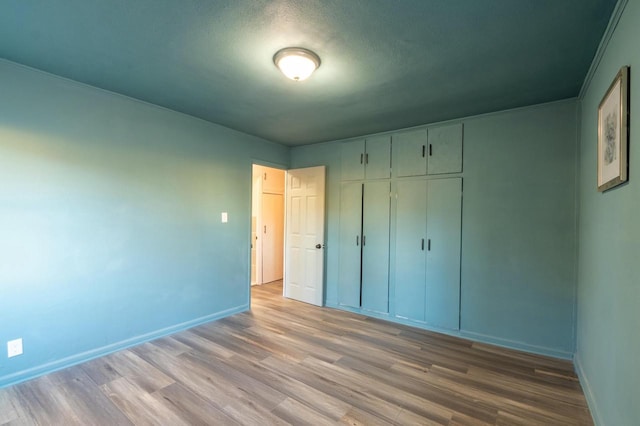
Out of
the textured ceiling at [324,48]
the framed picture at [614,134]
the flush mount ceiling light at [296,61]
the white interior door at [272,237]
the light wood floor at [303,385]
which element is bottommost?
the light wood floor at [303,385]

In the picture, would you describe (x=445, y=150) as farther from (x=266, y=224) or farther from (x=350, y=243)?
(x=266, y=224)

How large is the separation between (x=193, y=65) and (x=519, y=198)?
10.8ft

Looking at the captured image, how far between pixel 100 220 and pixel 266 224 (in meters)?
3.15

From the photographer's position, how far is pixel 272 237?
587 cm

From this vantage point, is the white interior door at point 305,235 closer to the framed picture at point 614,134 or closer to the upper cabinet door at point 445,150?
the upper cabinet door at point 445,150

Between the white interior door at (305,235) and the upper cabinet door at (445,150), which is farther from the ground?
the upper cabinet door at (445,150)

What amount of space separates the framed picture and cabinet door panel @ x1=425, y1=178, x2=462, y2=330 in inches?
59.8

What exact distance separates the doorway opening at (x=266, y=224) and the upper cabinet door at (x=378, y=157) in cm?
220

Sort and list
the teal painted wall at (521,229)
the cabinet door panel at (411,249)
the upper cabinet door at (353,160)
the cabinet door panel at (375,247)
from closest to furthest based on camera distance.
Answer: the teal painted wall at (521,229)
the cabinet door panel at (411,249)
the cabinet door panel at (375,247)
the upper cabinet door at (353,160)

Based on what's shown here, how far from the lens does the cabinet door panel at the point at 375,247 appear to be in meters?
3.93

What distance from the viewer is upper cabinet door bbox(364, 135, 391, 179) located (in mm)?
3939

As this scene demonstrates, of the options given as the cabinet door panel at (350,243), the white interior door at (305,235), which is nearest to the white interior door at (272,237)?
the white interior door at (305,235)

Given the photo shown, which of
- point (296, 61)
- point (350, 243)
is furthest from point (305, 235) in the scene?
point (296, 61)

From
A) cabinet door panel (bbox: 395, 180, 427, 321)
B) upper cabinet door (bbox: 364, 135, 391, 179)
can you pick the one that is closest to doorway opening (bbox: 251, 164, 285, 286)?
upper cabinet door (bbox: 364, 135, 391, 179)
